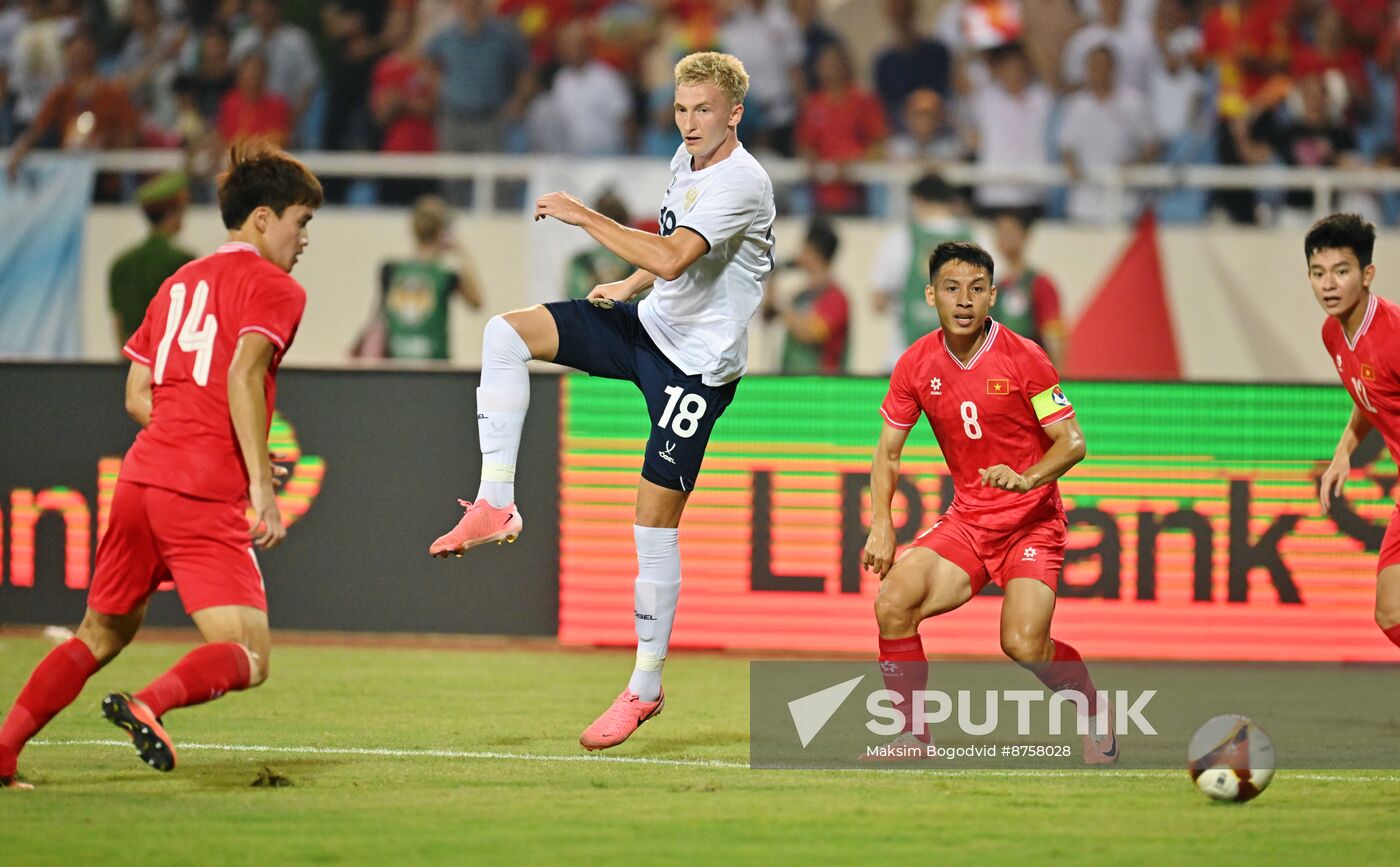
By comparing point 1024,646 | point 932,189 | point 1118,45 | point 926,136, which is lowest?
point 1024,646

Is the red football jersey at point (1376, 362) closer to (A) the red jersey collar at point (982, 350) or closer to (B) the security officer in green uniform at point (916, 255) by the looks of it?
(A) the red jersey collar at point (982, 350)

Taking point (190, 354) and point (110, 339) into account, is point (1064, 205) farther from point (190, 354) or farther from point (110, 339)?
point (190, 354)

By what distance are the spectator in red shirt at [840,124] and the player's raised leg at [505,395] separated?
293 inches

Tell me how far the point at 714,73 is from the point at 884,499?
1.76 m

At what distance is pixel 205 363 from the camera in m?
5.76

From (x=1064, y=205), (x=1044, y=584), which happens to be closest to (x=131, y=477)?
(x=1044, y=584)

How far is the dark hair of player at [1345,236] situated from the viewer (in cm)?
672

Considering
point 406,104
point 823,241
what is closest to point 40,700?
point 823,241

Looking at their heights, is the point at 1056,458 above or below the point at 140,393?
below

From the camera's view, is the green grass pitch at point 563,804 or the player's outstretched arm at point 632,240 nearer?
the green grass pitch at point 563,804

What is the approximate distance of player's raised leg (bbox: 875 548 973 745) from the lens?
669cm

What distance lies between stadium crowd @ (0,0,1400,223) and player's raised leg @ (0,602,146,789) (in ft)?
28.8

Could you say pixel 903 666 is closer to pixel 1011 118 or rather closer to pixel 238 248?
pixel 238 248

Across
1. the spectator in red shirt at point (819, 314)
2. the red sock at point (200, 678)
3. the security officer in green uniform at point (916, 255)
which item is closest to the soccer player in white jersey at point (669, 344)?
the red sock at point (200, 678)
